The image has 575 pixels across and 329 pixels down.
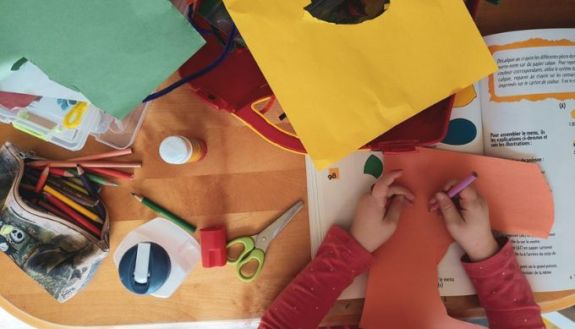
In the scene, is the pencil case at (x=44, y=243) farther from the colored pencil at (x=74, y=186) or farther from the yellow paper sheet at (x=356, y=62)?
the yellow paper sheet at (x=356, y=62)

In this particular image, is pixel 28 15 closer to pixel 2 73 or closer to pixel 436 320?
pixel 2 73

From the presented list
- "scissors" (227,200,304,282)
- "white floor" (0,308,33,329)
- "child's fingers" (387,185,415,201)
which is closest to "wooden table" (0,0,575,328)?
"scissors" (227,200,304,282)

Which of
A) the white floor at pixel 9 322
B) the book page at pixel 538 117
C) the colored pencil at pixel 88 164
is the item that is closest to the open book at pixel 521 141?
the book page at pixel 538 117

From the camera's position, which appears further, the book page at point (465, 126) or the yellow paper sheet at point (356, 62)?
the book page at point (465, 126)

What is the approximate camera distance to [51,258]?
530 millimetres

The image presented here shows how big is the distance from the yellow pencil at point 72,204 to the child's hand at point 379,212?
0.34 meters

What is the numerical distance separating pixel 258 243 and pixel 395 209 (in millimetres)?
184

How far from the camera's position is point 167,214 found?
1.86ft

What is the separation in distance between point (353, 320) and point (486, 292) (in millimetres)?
171

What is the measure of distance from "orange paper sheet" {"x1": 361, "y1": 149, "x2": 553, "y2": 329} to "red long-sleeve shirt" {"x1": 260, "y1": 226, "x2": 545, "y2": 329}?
1.3 inches

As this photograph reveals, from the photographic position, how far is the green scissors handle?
56 cm

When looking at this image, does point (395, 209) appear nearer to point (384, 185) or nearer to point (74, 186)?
point (384, 185)

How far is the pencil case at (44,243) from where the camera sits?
20.5 inches

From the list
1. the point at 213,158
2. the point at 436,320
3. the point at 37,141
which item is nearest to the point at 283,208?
the point at 213,158
